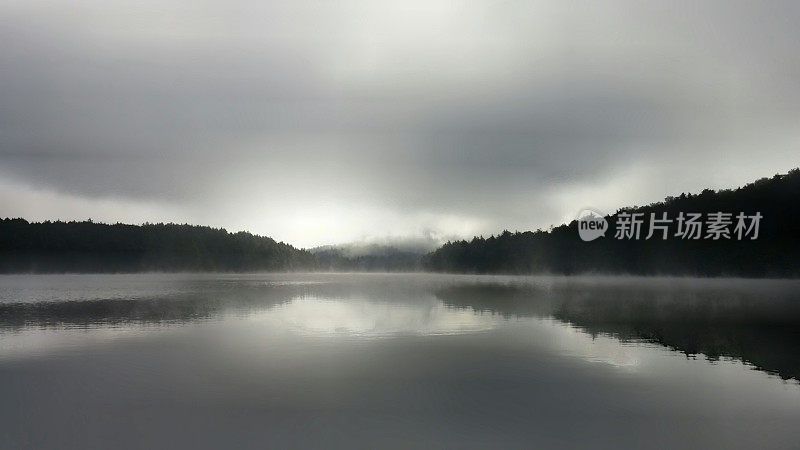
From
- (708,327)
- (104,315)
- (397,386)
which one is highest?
(104,315)

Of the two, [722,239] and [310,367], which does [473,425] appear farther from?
[722,239]

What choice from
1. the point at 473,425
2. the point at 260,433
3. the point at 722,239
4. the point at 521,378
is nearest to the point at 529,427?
the point at 473,425

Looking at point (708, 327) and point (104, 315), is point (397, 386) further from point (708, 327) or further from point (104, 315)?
point (104, 315)

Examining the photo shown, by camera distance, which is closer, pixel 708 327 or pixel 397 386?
pixel 397 386

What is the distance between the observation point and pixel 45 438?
15547 mm

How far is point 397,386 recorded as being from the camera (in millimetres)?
20906

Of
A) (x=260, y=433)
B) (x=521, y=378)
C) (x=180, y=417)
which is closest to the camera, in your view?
(x=260, y=433)

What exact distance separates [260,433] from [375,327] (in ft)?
79.1

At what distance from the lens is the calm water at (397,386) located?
1564 cm

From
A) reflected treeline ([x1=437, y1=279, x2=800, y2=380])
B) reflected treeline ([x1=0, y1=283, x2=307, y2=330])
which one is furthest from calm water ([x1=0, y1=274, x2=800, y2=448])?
Result: reflected treeline ([x1=0, y1=283, x2=307, y2=330])

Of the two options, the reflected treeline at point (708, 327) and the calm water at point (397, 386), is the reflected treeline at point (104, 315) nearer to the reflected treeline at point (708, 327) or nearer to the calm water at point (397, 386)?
the calm water at point (397, 386)

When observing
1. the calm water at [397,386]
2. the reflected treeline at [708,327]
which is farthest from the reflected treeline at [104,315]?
the reflected treeline at [708,327]

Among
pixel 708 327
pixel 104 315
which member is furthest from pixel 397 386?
pixel 104 315

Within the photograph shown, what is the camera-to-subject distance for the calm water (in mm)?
15641
